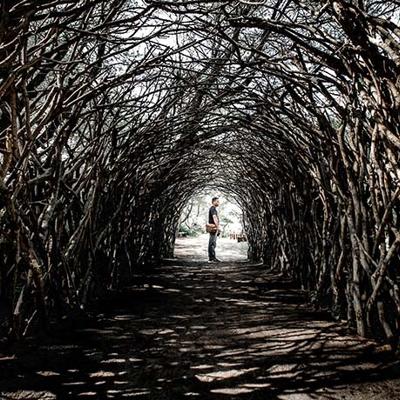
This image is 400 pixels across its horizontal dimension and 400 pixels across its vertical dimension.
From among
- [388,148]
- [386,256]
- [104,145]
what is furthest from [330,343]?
[104,145]

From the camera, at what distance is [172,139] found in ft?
20.4

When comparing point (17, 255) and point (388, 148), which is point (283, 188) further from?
point (17, 255)

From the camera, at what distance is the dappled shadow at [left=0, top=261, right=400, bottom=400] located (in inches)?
87.3

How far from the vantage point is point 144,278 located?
6.39 metres

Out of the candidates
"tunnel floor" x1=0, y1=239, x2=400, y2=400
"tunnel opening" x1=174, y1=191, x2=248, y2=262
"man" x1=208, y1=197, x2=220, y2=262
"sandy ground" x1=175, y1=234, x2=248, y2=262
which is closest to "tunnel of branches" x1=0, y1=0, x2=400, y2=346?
"tunnel floor" x1=0, y1=239, x2=400, y2=400

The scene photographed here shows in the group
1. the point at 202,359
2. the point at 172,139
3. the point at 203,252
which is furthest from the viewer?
the point at 203,252

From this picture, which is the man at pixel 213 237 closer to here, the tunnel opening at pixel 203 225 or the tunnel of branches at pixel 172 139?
the tunnel of branches at pixel 172 139

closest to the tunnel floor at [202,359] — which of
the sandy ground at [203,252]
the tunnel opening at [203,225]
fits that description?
the sandy ground at [203,252]

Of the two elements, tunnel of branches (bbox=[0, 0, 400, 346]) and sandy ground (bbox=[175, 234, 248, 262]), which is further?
sandy ground (bbox=[175, 234, 248, 262])

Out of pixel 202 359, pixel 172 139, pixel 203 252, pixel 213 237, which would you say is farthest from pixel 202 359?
pixel 203 252

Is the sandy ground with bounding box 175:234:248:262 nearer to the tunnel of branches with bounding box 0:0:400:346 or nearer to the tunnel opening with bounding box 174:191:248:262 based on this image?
the tunnel opening with bounding box 174:191:248:262

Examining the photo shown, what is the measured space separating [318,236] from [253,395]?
104 inches

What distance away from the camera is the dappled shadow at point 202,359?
2.22 metres

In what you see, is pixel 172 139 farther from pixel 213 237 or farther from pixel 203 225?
pixel 203 225
